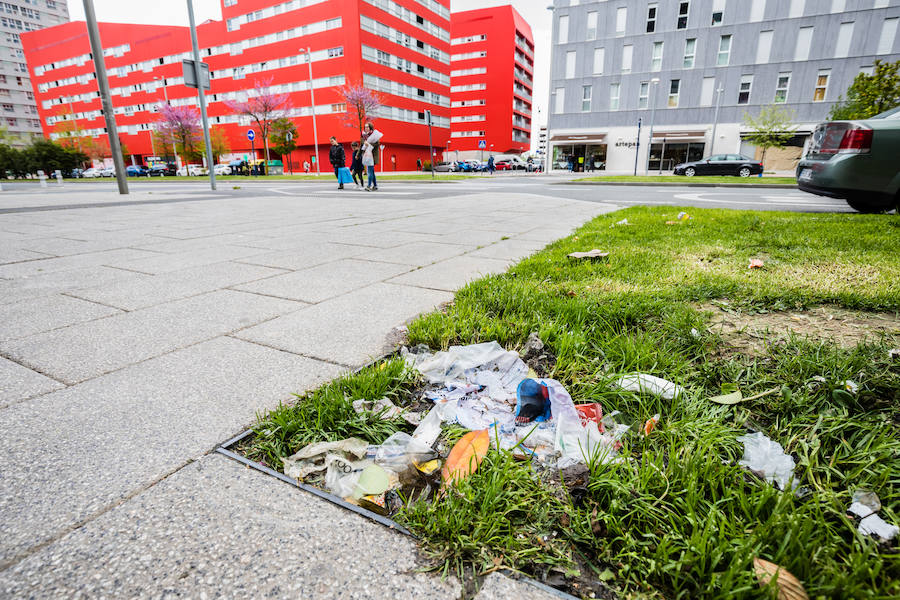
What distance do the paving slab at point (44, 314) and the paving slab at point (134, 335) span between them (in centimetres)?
13

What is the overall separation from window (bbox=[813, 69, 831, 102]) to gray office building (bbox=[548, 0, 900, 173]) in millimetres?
77

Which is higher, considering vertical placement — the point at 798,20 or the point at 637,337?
the point at 798,20

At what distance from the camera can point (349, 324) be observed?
105 inches

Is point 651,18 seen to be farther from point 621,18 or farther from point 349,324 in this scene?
point 349,324

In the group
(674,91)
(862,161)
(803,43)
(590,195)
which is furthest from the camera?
(674,91)

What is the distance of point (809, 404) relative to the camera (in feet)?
5.41

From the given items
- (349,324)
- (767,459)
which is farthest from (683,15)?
(767,459)

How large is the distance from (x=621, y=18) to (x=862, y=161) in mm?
40891

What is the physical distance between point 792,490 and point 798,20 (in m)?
47.8

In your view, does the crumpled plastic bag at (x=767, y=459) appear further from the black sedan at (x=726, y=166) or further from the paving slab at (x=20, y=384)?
the black sedan at (x=726, y=166)

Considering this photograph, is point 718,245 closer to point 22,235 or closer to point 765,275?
point 765,275

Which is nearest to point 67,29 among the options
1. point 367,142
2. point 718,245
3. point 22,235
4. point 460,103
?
point 460,103

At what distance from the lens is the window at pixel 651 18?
38469mm

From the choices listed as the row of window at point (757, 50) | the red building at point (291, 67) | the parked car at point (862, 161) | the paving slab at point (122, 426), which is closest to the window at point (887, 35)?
the row of window at point (757, 50)
